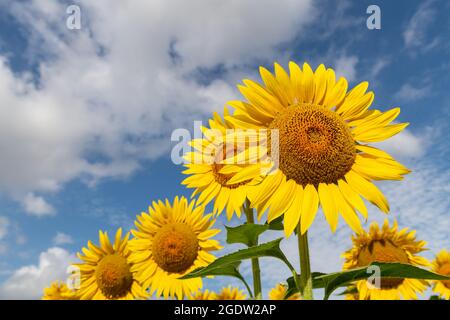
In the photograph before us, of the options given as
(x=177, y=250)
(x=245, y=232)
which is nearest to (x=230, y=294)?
(x=177, y=250)

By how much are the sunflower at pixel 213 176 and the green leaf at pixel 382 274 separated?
6.05 feet

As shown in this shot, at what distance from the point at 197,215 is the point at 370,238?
2.59m

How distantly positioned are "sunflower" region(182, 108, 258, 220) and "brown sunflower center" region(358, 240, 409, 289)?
2673 millimetres

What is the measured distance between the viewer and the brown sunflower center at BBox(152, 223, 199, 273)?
21.8 feet

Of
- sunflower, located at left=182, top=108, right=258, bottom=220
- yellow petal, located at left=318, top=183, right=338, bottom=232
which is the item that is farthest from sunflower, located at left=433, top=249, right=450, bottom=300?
yellow petal, located at left=318, top=183, right=338, bottom=232

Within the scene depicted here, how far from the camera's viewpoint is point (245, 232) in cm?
337

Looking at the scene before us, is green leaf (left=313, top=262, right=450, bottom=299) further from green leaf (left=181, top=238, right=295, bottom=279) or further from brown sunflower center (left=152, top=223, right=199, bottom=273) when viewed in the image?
brown sunflower center (left=152, top=223, right=199, bottom=273)

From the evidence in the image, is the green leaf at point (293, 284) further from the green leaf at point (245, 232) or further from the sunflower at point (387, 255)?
the sunflower at point (387, 255)

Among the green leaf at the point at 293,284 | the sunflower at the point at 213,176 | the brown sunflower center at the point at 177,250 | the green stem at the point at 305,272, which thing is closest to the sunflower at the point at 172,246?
the brown sunflower center at the point at 177,250

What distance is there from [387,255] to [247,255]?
452cm

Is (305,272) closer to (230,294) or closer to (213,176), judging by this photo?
(213,176)
